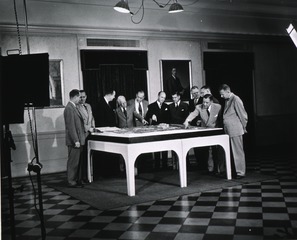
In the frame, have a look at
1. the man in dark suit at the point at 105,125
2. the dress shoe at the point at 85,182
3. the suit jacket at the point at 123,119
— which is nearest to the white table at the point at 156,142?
the dress shoe at the point at 85,182

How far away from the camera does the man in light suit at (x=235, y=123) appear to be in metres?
6.96

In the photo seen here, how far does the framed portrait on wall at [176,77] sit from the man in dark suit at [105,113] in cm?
270

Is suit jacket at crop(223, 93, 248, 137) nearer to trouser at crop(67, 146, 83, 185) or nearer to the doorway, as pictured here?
trouser at crop(67, 146, 83, 185)

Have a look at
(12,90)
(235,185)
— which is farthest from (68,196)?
(12,90)

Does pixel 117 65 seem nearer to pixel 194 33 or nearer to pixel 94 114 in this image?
pixel 94 114

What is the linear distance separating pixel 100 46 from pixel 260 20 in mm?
5543

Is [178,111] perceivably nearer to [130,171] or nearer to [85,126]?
[85,126]

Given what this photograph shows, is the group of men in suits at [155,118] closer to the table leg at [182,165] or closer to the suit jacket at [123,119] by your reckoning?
the suit jacket at [123,119]

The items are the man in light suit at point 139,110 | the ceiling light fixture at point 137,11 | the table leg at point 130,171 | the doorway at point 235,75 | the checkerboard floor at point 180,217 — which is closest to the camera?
the checkerboard floor at point 180,217

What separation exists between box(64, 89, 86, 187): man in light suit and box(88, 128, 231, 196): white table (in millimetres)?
275

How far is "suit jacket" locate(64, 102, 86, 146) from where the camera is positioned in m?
6.92

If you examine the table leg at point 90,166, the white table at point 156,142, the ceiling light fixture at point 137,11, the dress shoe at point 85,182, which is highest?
the ceiling light fixture at point 137,11

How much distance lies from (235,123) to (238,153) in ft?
1.87

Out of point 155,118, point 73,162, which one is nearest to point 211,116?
point 155,118
